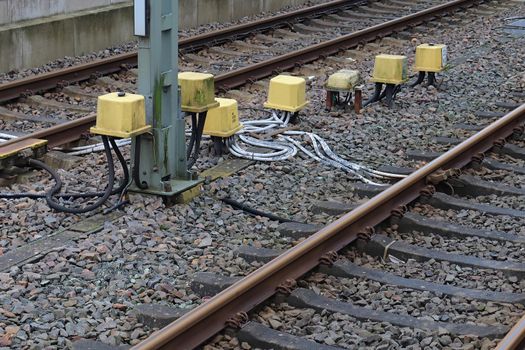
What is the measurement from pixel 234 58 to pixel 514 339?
8.72 meters

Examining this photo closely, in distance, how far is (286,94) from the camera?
9.56 metres

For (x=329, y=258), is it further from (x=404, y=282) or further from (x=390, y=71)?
(x=390, y=71)

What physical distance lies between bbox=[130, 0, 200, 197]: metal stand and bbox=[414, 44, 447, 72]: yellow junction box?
4.65 m

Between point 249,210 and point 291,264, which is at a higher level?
point 291,264

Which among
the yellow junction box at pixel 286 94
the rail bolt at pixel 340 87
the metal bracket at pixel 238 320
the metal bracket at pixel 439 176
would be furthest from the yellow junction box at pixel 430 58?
the metal bracket at pixel 238 320

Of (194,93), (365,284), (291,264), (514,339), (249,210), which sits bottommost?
(249,210)

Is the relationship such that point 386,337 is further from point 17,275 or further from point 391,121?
point 391,121

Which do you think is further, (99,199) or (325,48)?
(325,48)

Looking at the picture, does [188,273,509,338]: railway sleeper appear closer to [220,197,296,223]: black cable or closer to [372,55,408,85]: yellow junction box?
[220,197,296,223]: black cable

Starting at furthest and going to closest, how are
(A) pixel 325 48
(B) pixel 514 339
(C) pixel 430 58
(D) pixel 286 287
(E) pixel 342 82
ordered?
(A) pixel 325 48, (C) pixel 430 58, (E) pixel 342 82, (D) pixel 286 287, (B) pixel 514 339

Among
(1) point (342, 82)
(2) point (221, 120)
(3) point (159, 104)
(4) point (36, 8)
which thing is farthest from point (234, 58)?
(3) point (159, 104)

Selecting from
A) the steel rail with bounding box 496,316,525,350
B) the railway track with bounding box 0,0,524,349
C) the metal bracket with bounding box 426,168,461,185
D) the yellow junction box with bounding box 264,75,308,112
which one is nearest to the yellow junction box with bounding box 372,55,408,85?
the yellow junction box with bounding box 264,75,308,112

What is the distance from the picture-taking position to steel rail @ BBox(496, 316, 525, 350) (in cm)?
487

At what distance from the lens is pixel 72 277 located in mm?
6039
